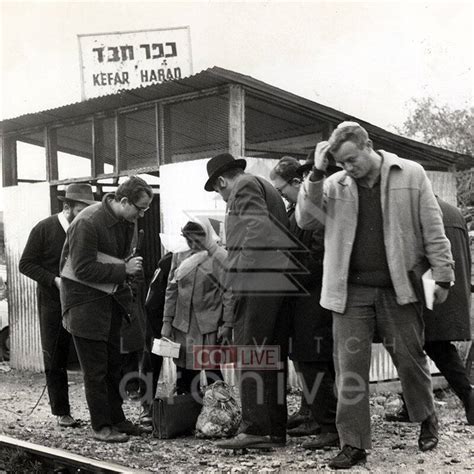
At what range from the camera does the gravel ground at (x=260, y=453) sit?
4.08 metres

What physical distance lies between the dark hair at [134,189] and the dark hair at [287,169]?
3.25ft

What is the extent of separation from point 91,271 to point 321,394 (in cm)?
192

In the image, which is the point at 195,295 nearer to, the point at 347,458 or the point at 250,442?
the point at 250,442

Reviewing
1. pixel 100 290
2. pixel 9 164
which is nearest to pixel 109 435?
pixel 100 290

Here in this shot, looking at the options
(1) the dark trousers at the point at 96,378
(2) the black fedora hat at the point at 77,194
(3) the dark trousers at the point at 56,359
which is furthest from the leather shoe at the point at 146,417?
(2) the black fedora hat at the point at 77,194

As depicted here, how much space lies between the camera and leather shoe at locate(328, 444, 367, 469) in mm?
3904

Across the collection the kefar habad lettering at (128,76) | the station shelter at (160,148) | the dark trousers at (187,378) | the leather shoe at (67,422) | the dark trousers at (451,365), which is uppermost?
the kefar habad lettering at (128,76)

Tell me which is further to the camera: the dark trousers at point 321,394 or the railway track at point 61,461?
the dark trousers at point 321,394

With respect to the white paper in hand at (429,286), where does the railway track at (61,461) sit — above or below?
below

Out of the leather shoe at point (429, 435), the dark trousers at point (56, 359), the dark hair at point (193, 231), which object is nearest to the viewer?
the leather shoe at point (429, 435)

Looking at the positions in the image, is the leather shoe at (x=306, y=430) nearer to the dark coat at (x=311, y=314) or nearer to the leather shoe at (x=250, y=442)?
the leather shoe at (x=250, y=442)

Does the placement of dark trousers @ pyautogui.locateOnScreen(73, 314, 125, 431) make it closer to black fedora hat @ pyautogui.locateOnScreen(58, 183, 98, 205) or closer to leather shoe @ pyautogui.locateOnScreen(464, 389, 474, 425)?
black fedora hat @ pyautogui.locateOnScreen(58, 183, 98, 205)

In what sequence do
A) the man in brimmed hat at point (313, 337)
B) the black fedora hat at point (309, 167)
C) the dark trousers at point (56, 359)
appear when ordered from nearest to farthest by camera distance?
the man in brimmed hat at point (313, 337) → the black fedora hat at point (309, 167) → the dark trousers at point (56, 359)

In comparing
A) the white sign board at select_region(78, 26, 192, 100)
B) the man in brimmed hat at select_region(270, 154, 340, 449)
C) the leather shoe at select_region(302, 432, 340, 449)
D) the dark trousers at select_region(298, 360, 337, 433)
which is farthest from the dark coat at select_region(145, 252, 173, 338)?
the white sign board at select_region(78, 26, 192, 100)
